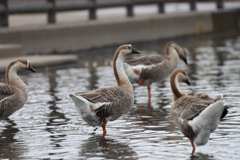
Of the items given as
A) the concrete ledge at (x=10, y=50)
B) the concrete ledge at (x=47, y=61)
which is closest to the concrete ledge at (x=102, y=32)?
the concrete ledge at (x=10, y=50)

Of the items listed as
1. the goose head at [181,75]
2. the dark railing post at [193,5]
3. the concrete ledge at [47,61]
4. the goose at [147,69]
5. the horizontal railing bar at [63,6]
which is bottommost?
the concrete ledge at [47,61]

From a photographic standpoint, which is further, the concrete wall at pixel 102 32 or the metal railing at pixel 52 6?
the metal railing at pixel 52 6

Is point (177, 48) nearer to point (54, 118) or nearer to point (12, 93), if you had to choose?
point (54, 118)

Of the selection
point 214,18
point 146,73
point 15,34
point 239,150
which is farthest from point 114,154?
point 214,18

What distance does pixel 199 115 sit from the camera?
6.29 metres

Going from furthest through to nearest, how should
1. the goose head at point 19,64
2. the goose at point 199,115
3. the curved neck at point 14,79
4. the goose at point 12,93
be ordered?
the goose head at point 19,64, the curved neck at point 14,79, the goose at point 12,93, the goose at point 199,115

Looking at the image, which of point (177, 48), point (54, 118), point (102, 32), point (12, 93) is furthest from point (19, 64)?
point (102, 32)

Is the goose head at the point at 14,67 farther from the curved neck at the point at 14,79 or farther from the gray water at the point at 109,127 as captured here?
the gray water at the point at 109,127

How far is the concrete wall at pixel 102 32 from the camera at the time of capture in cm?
1739

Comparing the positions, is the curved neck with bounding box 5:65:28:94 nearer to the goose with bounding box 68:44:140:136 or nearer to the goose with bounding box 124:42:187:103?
the goose with bounding box 68:44:140:136

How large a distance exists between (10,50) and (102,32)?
17.2 ft

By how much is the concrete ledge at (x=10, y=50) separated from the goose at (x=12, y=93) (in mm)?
6974

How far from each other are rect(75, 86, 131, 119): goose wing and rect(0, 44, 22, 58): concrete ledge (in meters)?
8.46

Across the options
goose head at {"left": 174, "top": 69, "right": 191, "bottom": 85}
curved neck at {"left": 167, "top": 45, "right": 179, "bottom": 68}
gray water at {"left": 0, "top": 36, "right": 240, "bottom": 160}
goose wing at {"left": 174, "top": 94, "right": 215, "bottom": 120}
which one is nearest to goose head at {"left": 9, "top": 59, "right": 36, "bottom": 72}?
gray water at {"left": 0, "top": 36, "right": 240, "bottom": 160}
